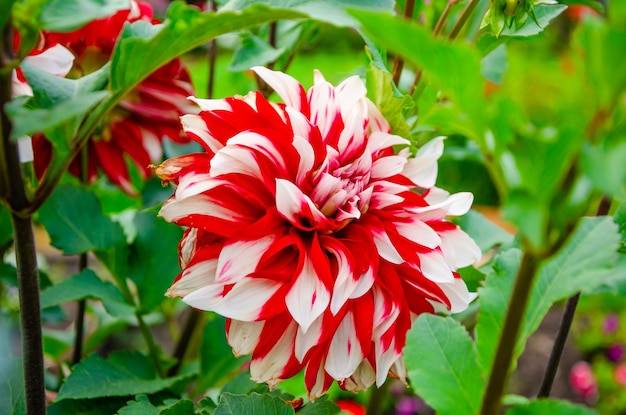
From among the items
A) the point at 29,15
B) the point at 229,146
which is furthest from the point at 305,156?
the point at 29,15

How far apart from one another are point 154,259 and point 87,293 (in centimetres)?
8

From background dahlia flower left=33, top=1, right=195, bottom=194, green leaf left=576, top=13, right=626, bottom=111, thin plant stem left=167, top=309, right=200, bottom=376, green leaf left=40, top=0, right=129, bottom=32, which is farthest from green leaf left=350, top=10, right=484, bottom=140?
thin plant stem left=167, top=309, right=200, bottom=376

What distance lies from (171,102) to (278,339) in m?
0.27

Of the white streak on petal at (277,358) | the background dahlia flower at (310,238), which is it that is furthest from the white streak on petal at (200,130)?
the white streak on petal at (277,358)

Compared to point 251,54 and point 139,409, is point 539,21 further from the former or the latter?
point 139,409

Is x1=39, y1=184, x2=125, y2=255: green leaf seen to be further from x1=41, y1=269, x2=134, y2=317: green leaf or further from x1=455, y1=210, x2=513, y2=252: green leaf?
x1=455, y1=210, x2=513, y2=252: green leaf

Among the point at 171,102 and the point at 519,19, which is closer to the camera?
the point at 519,19

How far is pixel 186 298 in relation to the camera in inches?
14.1

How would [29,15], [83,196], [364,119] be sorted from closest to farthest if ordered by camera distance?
[29,15], [364,119], [83,196]

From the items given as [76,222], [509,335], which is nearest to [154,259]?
[76,222]

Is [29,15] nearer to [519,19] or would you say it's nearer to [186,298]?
[186,298]

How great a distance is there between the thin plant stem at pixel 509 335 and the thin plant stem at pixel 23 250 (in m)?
0.22

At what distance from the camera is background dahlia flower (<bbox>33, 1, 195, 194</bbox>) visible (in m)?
0.56

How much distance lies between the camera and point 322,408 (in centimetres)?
40
